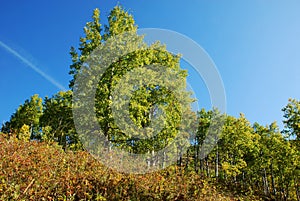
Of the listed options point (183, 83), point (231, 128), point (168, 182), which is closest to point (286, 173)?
point (231, 128)

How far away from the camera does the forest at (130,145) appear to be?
22.1ft

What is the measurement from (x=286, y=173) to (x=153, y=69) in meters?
28.5

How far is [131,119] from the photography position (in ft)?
53.1

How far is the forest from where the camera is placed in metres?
6.74

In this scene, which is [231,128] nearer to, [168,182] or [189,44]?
[189,44]

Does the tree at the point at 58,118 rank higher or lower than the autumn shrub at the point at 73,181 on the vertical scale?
higher

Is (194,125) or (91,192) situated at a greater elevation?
(194,125)

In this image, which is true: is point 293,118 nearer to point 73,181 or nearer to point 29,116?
point 73,181

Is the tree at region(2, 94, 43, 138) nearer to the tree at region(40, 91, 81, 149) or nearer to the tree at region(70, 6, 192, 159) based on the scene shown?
the tree at region(40, 91, 81, 149)

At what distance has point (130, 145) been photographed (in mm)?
17906

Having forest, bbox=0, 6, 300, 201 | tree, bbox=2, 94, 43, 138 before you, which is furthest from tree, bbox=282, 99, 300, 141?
tree, bbox=2, 94, 43, 138

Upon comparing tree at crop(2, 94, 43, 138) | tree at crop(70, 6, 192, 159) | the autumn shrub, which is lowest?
the autumn shrub

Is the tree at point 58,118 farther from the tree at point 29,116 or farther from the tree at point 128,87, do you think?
the tree at point 128,87

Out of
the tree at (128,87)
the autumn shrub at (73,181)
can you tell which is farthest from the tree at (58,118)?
the autumn shrub at (73,181)
